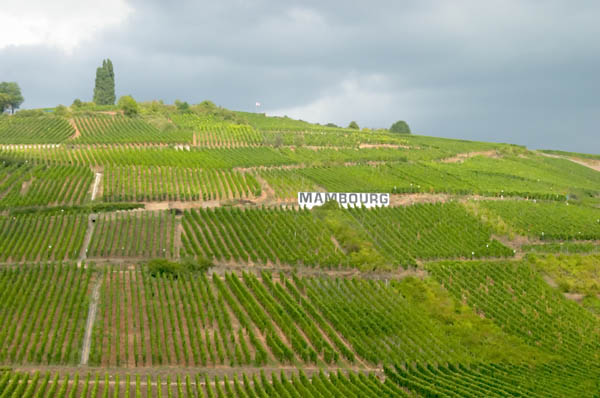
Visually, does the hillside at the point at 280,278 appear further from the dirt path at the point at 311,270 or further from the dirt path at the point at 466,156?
the dirt path at the point at 466,156

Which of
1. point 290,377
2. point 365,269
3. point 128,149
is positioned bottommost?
point 290,377

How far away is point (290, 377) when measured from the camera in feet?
141

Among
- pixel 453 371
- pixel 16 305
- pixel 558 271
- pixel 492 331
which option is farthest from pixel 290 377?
pixel 558 271

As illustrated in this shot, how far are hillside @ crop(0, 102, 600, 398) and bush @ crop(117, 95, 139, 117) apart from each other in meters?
23.5

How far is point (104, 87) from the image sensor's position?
149 metres

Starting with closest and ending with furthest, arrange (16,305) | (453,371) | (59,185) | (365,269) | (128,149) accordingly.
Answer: (453,371)
(16,305)
(365,269)
(59,185)
(128,149)

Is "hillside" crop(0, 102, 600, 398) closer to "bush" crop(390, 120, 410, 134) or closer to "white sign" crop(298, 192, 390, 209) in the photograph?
"white sign" crop(298, 192, 390, 209)

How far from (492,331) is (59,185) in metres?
49.5

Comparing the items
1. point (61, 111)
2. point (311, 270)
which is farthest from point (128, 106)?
point (311, 270)

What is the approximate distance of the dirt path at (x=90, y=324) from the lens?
43.7 meters

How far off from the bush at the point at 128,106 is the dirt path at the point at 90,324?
73.3 metres

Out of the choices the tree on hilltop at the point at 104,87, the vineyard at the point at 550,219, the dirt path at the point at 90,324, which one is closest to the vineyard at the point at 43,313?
the dirt path at the point at 90,324

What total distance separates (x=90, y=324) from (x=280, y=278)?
16.8 m

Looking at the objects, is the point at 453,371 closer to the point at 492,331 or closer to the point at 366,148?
the point at 492,331
